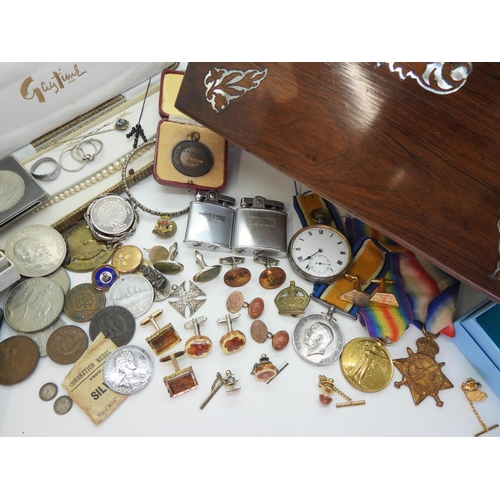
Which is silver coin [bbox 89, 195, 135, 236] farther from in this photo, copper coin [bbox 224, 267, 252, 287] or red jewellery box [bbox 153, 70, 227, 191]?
copper coin [bbox 224, 267, 252, 287]

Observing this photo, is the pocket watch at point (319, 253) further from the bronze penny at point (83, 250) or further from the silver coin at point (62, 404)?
the silver coin at point (62, 404)

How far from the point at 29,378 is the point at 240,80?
1617 millimetres

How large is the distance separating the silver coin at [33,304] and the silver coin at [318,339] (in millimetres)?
1117

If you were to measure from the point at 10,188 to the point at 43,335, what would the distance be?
73 cm

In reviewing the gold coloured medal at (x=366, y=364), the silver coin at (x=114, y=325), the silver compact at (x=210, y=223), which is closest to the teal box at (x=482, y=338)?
the gold coloured medal at (x=366, y=364)

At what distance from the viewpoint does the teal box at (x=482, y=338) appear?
6.88ft

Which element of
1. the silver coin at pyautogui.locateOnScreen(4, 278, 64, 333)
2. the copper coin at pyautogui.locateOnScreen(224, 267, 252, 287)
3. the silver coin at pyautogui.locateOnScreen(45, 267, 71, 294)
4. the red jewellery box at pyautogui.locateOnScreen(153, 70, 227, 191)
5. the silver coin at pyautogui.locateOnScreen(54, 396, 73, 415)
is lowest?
the silver coin at pyautogui.locateOnScreen(54, 396, 73, 415)

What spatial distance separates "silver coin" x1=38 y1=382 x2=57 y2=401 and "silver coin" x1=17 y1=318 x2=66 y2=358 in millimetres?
134

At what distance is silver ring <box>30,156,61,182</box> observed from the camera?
238cm

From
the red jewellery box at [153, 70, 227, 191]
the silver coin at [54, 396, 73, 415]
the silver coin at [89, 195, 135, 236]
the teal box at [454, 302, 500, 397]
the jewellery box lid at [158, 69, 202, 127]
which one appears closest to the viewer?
the silver coin at [54, 396, 73, 415]

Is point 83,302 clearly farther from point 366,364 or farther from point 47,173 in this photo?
point 366,364

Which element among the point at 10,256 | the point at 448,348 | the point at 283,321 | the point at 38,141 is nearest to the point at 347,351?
the point at 283,321

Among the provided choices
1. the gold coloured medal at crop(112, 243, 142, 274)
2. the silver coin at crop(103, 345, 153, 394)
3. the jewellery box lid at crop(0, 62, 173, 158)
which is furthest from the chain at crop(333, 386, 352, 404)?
the jewellery box lid at crop(0, 62, 173, 158)

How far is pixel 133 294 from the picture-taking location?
7.27 feet
